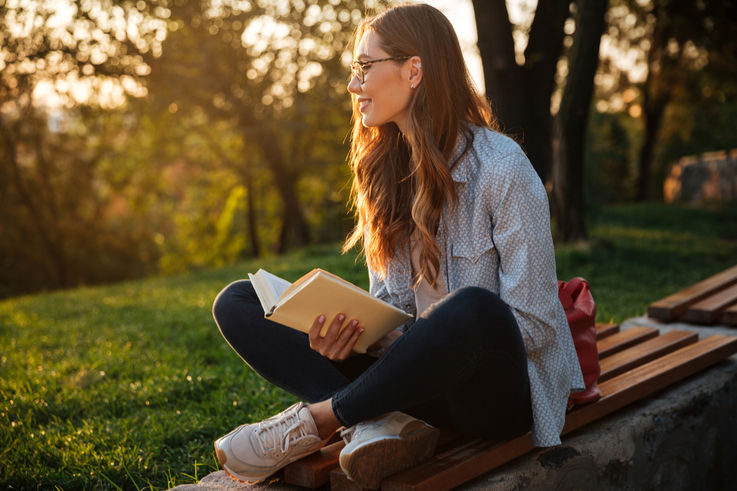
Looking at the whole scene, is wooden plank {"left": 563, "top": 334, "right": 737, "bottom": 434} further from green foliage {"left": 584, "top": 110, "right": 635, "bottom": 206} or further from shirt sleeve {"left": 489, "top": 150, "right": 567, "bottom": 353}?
green foliage {"left": 584, "top": 110, "right": 635, "bottom": 206}

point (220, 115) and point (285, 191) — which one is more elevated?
point (220, 115)

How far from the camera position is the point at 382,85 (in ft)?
7.29

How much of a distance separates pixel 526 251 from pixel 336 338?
64 centimetres

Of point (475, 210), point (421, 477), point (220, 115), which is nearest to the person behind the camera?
point (421, 477)

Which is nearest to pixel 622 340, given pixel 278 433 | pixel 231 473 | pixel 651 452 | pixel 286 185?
pixel 651 452

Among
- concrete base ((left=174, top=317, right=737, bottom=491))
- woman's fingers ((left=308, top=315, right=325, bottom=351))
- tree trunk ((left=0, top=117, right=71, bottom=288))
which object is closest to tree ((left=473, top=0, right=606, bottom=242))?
concrete base ((left=174, top=317, right=737, bottom=491))

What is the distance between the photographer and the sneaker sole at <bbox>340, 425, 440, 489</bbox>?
1751 millimetres

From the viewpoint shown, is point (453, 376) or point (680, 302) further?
point (680, 302)

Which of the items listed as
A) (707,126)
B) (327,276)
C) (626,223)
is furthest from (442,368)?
(707,126)

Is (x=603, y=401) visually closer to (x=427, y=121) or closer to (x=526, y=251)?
(x=526, y=251)

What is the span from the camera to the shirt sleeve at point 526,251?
6.31 feet

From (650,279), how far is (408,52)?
4.74m

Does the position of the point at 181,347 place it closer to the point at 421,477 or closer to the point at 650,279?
the point at 421,477

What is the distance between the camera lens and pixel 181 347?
14.5ft
